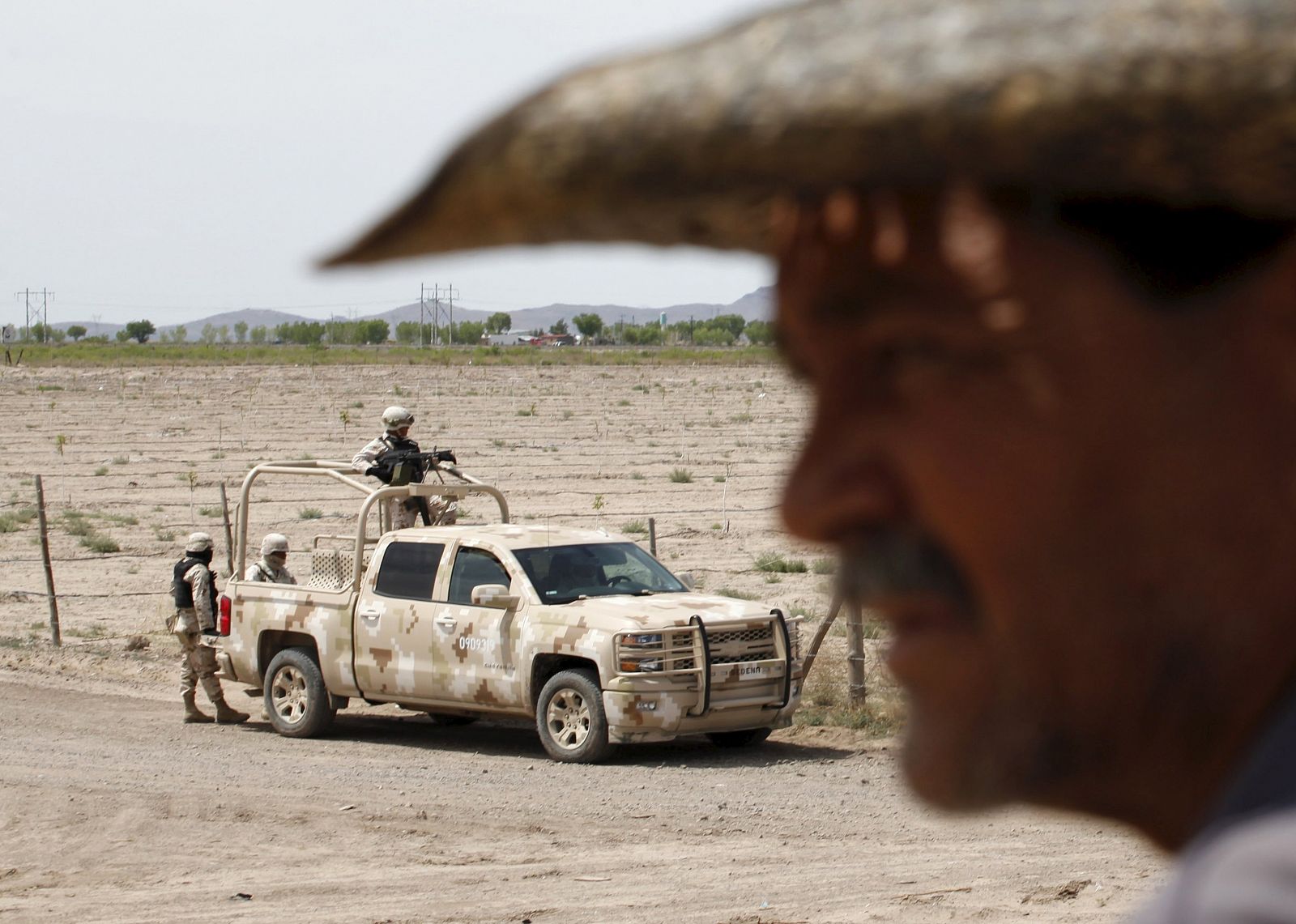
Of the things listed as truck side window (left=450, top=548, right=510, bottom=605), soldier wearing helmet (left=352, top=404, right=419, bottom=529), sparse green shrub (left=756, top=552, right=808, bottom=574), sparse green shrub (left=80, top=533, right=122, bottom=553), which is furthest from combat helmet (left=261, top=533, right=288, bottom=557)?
sparse green shrub (left=80, top=533, right=122, bottom=553)

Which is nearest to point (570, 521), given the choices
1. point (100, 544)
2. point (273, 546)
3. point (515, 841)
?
point (100, 544)

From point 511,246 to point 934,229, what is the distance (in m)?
0.32

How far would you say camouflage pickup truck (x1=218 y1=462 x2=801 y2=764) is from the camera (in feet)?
37.1

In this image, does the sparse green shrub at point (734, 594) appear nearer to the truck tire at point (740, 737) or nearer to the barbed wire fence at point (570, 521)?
the barbed wire fence at point (570, 521)

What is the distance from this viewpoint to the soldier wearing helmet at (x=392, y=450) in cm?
1395

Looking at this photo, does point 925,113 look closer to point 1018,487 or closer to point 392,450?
point 1018,487

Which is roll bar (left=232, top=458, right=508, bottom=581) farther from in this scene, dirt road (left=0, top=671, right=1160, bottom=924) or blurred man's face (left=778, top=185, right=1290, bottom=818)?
blurred man's face (left=778, top=185, right=1290, bottom=818)

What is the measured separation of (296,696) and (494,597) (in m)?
2.65

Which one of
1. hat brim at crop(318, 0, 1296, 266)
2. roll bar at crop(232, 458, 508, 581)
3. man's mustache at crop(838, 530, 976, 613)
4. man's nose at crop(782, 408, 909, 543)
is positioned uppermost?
hat brim at crop(318, 0, 1296, 266)

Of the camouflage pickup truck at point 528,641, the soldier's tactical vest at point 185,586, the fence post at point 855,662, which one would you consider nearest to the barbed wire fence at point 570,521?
the fence post at point 855,662

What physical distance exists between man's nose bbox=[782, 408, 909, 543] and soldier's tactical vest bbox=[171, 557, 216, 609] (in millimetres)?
13743

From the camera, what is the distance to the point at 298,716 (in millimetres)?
13258

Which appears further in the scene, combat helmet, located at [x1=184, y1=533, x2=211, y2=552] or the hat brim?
combat helmet, located at [x1=184, y1=533, x2=211, y2=552]

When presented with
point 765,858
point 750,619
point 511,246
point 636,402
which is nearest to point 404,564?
point 750,619
